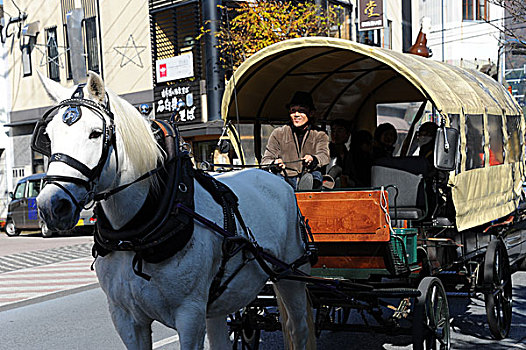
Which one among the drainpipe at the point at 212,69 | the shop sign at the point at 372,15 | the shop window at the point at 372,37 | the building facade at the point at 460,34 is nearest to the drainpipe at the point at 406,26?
the building facade at the point at 460,34

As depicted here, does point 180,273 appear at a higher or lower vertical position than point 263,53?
lower

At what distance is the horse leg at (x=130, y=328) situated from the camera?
3.42 meters

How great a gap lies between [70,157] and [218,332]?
1.92 m

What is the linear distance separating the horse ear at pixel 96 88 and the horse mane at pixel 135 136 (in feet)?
0.29

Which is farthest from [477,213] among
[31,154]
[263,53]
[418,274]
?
[31,154]

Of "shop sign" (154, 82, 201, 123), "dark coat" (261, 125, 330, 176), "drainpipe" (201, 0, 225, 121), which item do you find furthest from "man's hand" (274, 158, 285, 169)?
"shop sign" (154, 82, 201, 123)

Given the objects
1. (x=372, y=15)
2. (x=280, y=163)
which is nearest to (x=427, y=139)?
(x=280, y=163)

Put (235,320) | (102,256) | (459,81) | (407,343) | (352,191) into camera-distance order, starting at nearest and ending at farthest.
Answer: (102,256) < (352,191) < (235,320) < (407,343) < (459,81)

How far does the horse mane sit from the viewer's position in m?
3.23

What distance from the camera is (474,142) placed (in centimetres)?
617

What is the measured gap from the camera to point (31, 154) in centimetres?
2688

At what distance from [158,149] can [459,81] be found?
408cm

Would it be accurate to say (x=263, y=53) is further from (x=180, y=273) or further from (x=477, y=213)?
(x=180, y=273)

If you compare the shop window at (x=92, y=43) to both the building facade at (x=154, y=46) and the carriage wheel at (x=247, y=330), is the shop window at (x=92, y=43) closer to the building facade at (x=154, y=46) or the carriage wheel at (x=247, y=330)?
the building facade at (x=154, y=46)
